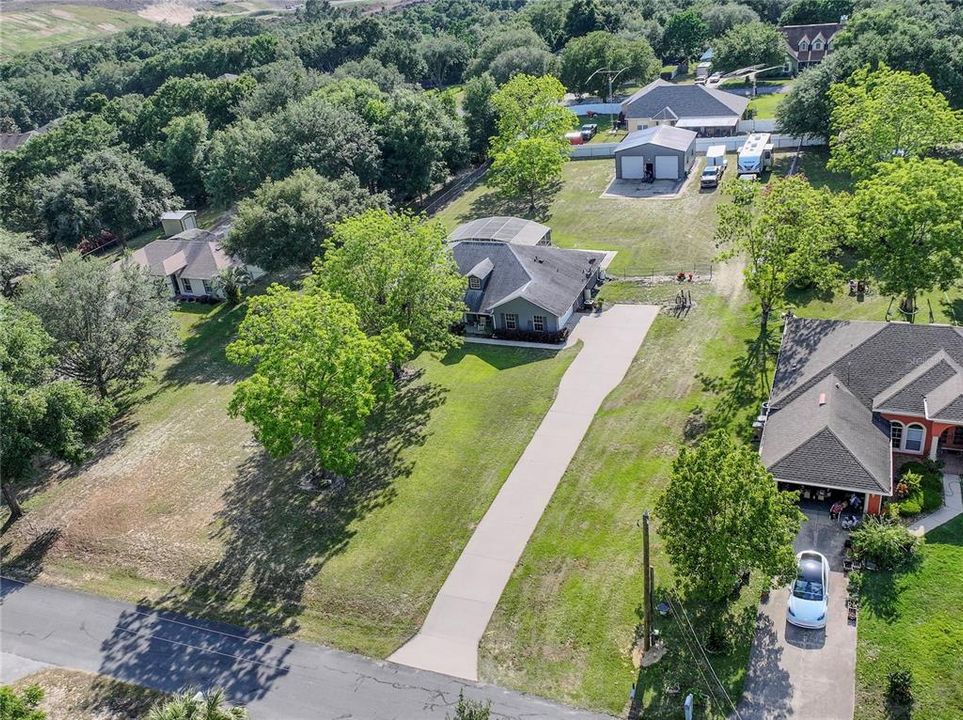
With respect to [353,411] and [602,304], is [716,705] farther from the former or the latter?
[602,304]

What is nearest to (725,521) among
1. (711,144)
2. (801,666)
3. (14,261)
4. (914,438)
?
(801,666)

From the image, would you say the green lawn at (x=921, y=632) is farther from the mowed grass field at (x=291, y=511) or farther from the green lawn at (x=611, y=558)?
the mowed grass field at (x=291, y=511)

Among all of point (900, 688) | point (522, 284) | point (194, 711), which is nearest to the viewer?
point (194, 711)

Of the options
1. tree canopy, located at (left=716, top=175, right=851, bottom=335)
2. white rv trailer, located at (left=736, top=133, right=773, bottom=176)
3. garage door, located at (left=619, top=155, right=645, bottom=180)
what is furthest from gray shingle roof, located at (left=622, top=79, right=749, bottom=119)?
tree canopy, located at (left=716, top=175, right=851, bottom=335)

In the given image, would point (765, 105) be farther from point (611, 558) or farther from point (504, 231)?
point (611, 558)

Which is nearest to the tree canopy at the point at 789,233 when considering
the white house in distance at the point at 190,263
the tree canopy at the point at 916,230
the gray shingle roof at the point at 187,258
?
the tree canopy at the point at 916,230

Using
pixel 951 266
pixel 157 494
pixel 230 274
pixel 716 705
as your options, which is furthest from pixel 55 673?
pixel 951 266
